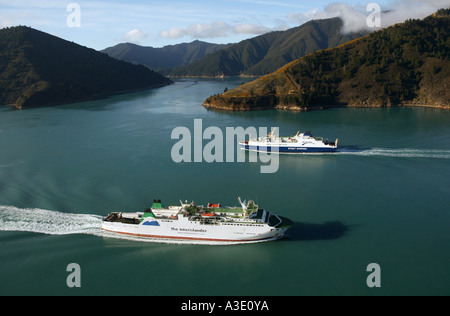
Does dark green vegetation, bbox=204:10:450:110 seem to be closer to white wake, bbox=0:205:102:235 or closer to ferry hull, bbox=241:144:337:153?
ferry hull, bbox=241:144:337:153

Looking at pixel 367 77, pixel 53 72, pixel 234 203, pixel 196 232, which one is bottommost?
pixel 196 232

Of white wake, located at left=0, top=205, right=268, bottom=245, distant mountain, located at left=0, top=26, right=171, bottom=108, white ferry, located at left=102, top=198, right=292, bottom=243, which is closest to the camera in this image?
white ferry, located at left=102, top=198, right=292, bottom=243

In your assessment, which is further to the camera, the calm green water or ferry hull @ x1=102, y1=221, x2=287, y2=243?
ferry hull @ x1=102, y1=221, x2=287, y2=243

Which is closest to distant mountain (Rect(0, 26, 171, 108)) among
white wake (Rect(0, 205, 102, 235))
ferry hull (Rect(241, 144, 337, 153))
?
ferry hull (Rect(241, 144, 337, 153))

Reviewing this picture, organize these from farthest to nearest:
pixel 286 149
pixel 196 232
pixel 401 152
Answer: pixel 286 149, pixel 401 152, pixel 196 232

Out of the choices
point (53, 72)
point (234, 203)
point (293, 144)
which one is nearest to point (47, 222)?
point (234, 203)

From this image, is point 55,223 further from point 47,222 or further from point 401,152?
point 401,152

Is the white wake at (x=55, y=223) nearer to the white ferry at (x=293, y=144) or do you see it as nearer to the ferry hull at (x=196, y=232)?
the ferry hull at (x=196, y=232)
